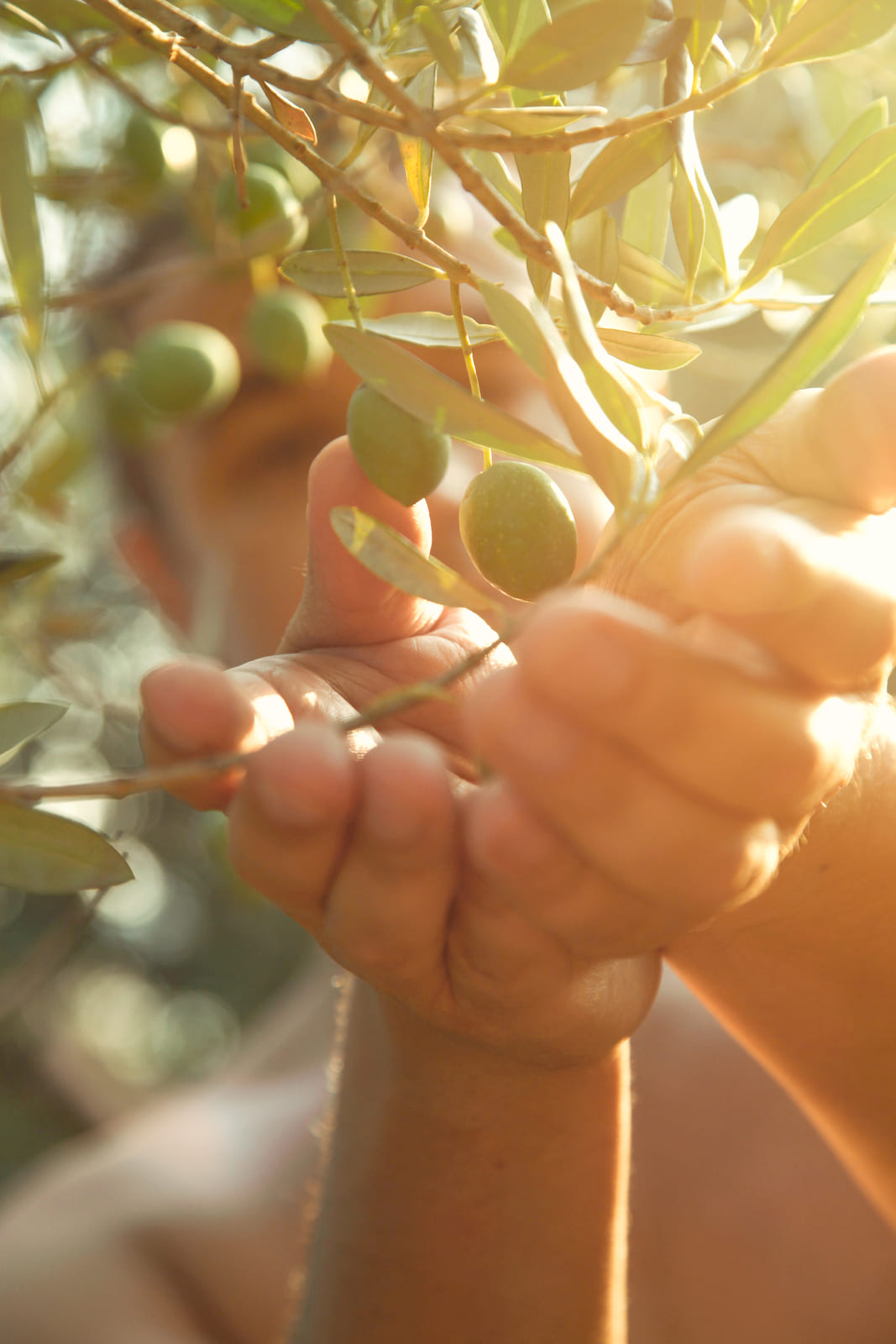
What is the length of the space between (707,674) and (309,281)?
341 mm

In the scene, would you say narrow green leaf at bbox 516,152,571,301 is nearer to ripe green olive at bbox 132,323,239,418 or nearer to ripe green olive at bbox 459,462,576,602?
ripe green olive at bbox 459,462,576,602

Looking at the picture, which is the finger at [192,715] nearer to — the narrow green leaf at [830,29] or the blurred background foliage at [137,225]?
the blurred background foliage at [137,225]

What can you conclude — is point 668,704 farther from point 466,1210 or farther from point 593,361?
point 466,1210

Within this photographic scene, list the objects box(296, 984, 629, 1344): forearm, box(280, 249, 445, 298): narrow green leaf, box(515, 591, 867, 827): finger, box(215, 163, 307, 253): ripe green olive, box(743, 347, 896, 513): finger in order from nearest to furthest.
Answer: box(515, 591, 867, 827): finger, box(743, 347, 896, 513): finger, box(280, 249, 445, 298): narrow green leaf, box(215, 163, 307, 253): ripe green olive, box(296, 984, 629, 1344): forearm

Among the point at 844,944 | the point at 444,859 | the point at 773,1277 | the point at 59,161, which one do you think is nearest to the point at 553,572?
the point at 444,859

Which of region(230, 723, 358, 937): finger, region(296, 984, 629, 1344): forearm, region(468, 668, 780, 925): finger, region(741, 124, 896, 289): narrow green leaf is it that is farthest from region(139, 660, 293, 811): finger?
region(296, 984, 629, 1344): forearm

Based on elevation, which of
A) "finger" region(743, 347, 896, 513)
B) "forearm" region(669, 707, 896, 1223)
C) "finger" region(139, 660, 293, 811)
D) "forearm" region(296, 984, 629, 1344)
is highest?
"finger" region(743, 347, 896, 513)

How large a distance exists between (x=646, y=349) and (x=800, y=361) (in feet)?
0.49

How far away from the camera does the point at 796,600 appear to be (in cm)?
35

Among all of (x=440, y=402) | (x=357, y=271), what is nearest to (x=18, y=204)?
(x=357, y=271)

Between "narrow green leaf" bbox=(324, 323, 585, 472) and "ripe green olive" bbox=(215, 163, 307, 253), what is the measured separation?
0.35 meters

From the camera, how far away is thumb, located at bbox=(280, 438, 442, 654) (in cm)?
55

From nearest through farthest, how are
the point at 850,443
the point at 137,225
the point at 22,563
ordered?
the point at 850,443
the point at 22,563
the point at 137,225

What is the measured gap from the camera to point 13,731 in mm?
497
